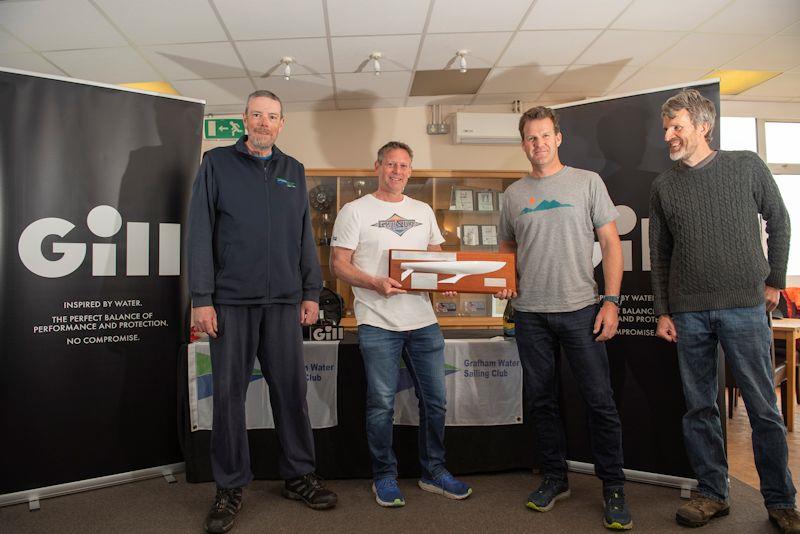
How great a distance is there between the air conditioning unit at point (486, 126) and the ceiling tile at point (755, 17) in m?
1.85

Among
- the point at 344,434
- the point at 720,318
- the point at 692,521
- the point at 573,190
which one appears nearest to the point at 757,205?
the point at 720,318

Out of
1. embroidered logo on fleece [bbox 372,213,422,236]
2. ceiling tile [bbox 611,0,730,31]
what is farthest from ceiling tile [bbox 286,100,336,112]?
embroidered logo on fleece [bbox 372,213,422,236]

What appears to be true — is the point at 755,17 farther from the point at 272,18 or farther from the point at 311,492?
the point at 311,492

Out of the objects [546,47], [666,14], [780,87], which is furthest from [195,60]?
[780,87]

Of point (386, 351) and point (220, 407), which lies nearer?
point (220, 407)

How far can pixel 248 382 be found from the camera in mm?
2252

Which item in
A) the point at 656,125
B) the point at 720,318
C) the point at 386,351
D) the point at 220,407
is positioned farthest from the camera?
the point at 656,125

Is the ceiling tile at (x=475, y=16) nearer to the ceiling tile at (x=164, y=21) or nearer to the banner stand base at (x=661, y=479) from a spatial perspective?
the ceiling tile at (x=164, y=21)

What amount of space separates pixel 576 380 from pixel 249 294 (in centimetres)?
143

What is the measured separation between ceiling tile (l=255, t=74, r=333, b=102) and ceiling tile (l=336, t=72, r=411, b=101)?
11 cm

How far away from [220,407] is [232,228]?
75 centimetres

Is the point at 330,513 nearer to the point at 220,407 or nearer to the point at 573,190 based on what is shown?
the point at 220,407

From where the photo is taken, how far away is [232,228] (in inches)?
86.0

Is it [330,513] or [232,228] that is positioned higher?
[232,228]
